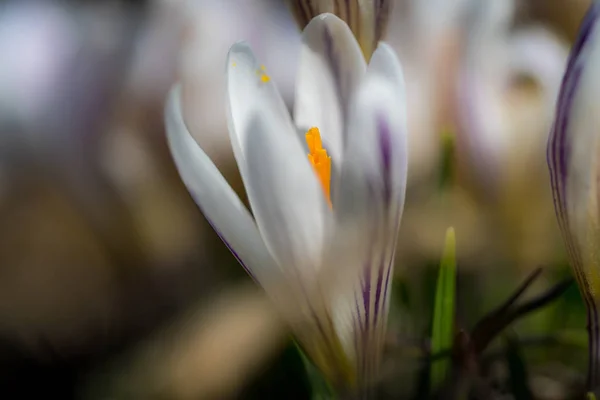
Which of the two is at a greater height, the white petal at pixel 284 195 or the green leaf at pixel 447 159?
the white petal at pixel 284 195

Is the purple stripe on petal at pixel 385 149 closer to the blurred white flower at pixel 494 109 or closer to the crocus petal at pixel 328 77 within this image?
the crocus petal at pixel 328 77

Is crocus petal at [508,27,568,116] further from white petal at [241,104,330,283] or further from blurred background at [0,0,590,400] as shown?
white petal at [241,104,330,283]

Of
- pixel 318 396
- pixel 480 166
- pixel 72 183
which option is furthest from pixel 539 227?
pixel 72 183

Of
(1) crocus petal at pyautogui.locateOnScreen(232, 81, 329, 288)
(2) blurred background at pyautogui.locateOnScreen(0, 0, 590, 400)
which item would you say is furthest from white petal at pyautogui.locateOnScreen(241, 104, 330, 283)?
(2) blurred background at pyautogui.locateOnScreen(0, 0, 590, 400)

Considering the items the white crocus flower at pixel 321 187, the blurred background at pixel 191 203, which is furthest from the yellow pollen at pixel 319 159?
the blurred background at pixel 191 203

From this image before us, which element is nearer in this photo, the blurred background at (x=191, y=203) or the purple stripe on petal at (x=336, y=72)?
the purple stripe on petal at (x=336, y=72)

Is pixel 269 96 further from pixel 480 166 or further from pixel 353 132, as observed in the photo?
pixel 480 166

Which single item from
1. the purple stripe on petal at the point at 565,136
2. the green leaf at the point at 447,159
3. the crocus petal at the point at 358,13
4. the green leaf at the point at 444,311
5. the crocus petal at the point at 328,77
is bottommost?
the green leaf at the point at 444,311

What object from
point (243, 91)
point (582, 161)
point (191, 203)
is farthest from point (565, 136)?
point (191, 203)

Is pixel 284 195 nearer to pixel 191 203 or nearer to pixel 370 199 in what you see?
pixel 370 199
